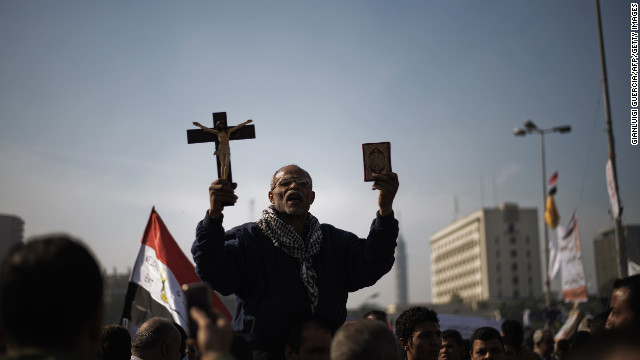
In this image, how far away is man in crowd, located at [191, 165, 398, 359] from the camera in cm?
455

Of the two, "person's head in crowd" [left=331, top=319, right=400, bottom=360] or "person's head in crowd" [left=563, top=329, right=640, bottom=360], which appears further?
"person's head in crowd" [left=331, top=319, right=400, bottom=360]

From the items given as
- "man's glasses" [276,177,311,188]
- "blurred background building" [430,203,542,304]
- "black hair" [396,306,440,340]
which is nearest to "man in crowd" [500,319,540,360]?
"black hair" [396,306,440,340]

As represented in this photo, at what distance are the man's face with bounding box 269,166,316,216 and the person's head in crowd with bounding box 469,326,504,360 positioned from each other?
3206 millimetres

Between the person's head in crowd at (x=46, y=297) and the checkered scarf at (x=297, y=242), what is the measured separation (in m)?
2.59

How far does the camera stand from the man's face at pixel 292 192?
5.02 m

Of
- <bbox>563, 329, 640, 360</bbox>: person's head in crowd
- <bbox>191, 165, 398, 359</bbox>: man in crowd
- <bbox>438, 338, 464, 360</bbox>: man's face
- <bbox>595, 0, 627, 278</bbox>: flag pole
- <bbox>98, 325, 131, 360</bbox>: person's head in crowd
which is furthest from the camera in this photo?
<bbox>595, 0, 627, 278</bbox>: flag pole

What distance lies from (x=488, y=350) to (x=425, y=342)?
53.7 inches

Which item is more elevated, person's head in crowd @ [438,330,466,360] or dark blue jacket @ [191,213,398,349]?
dark blue jacket @ [191,213,398,349]

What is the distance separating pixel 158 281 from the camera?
9000 millimetres

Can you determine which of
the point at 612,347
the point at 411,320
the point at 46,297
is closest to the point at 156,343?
the point at 411,320

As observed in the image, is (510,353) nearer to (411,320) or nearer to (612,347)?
(411,320)

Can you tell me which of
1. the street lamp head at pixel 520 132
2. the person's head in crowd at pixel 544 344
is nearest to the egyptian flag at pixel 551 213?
the street lamp head at pixel 520 132

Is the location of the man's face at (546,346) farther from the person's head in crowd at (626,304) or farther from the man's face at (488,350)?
the person's head in crowd at (626,304)

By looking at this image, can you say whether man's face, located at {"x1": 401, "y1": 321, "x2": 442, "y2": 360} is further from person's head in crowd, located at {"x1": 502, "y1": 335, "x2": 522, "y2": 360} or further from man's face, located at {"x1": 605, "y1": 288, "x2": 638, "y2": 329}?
person's head in crowd, located at {"x1": 502, "y1": 335, "x2": 522, "y2": 360}
